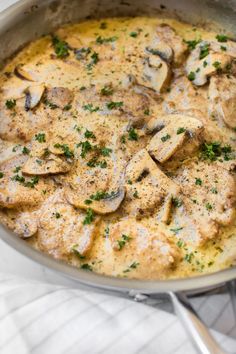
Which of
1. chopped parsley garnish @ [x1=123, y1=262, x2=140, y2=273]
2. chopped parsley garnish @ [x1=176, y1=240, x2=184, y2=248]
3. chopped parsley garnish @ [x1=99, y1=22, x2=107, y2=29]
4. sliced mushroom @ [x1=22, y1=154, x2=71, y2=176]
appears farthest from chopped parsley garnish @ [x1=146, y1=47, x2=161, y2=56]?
chopped parsley garnish @ [x1=123, y1=262, x2=140, y2=273]

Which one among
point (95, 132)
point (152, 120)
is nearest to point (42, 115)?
point (95, 132)

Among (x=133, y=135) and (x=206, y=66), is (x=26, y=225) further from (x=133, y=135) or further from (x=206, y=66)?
(x=206, y=66)

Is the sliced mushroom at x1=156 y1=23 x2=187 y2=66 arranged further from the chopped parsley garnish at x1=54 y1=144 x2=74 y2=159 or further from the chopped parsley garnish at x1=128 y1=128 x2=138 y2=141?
the chopped parsley garnish at x1=54 y1=144 x2=74 y2=159

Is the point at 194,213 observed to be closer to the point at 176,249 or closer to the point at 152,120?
the point at 176,249

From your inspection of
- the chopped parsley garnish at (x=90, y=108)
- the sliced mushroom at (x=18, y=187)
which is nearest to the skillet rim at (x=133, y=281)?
the sliced mushroom at (x=18, y=187)

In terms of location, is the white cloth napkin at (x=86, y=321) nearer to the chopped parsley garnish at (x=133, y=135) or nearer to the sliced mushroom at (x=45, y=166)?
the sliced mushroom at (x=45, y=166)
